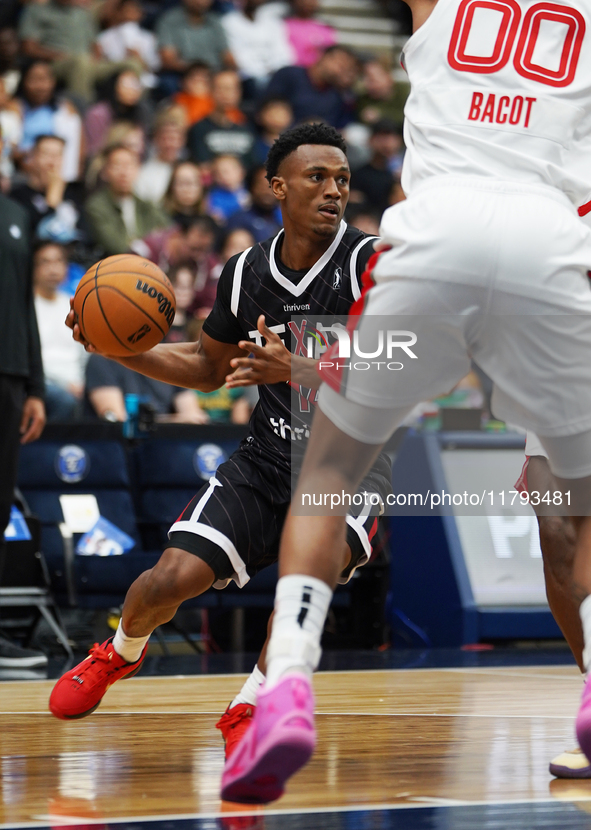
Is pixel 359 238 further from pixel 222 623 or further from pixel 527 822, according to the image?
A: pixel 222 623

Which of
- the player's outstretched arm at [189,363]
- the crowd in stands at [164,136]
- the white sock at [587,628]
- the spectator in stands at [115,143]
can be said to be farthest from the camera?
the spectator in stands at [115,143]

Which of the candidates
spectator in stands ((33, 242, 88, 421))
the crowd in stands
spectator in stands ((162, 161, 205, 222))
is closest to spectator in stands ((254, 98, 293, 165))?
the crowd in stands

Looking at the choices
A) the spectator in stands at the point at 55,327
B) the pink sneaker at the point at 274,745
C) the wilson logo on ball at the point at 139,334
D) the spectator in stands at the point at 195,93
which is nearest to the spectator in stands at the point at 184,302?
the spectator in stands at the point at 55,327

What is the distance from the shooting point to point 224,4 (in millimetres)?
12461

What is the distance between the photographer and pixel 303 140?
360cm

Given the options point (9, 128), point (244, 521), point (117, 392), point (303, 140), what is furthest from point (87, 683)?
point (9, 128)

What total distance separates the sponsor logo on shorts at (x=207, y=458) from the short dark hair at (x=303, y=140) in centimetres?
333

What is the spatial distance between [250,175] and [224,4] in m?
3.03

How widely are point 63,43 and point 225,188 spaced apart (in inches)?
82.7

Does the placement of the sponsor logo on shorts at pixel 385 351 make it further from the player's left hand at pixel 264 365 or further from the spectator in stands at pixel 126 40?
the spectator in stands at pixel 126 40

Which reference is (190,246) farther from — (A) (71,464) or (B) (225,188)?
(A) (71,464)

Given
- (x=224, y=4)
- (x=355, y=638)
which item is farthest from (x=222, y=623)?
(x=224, y=4)

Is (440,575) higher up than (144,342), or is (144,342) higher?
(144,342)

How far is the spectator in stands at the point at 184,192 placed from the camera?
9914 millimetres
